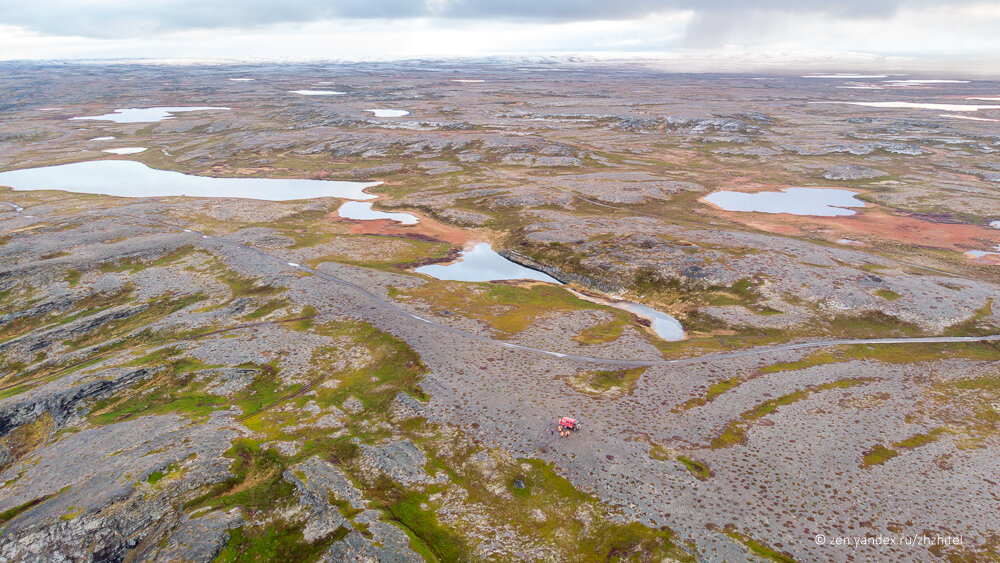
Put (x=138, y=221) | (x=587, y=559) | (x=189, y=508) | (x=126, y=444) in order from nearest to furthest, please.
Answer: (x=587, y=559) < (x=189, y=508) < (x=126, y=444) < (x=138, y=221)

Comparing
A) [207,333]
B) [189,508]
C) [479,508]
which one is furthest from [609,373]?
[207,333]

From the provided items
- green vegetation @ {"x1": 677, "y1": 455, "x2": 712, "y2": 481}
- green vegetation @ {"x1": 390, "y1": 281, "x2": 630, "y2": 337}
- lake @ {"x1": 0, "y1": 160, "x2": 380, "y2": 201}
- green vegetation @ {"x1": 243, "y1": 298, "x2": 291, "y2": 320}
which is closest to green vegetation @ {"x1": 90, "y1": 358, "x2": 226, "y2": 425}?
green vegetation @ {"x1": 243, "y1": 298, "x2": 291, "y2": 320}

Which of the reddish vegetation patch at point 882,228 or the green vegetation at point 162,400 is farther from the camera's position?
the reddish vegetation patch at point 882,228

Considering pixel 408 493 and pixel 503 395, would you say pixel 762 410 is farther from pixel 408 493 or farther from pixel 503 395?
pixel 408 493

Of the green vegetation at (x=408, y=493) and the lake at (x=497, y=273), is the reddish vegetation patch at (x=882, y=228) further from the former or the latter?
the green vegetation at (x=408, y=493)

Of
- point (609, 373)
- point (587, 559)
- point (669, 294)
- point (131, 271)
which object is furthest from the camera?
point (131, 271)

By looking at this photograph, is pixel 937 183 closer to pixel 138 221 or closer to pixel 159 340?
pixel 159 340

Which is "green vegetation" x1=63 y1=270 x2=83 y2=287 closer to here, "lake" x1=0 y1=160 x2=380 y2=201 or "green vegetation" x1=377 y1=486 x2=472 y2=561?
"lake" x1=0 y1=160 x2=380 y2=201

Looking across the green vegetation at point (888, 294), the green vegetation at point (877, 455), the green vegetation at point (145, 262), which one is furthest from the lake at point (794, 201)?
the green vegetation at point (145, 262)
